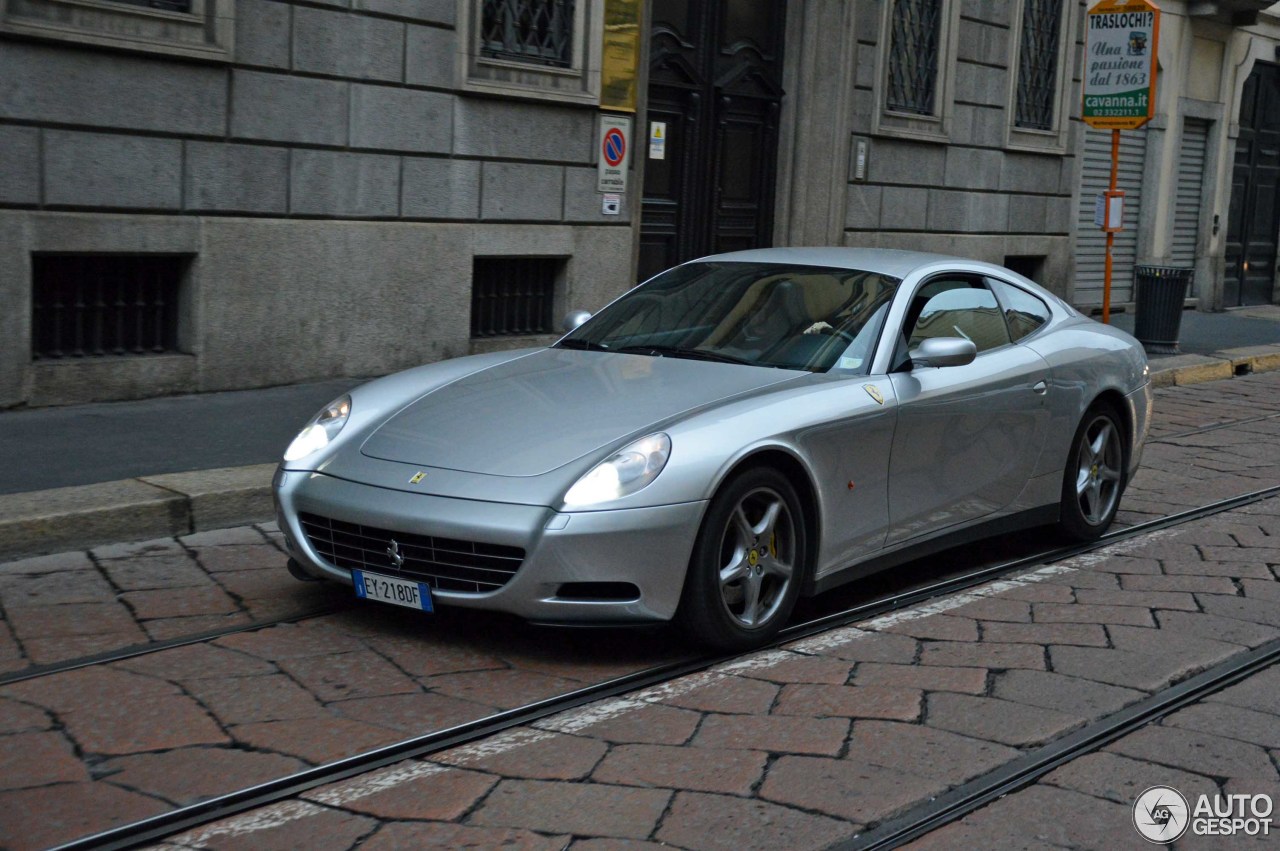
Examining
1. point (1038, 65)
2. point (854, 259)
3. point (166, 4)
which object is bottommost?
point (854, 259)

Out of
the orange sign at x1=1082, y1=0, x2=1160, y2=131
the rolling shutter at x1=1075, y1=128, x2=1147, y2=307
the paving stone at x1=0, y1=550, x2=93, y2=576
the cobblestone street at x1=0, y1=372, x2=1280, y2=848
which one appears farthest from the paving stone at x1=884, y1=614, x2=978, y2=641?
the rolling shutter at x1=1075, y1=128, x2=1147, y2=307

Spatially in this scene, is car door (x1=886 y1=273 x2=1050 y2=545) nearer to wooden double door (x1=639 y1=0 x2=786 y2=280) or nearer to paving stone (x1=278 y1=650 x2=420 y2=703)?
paving stone (x1=278 y1=650 x2=420 y2=703)

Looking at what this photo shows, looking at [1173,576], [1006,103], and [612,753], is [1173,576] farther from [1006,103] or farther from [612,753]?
[1006,103]

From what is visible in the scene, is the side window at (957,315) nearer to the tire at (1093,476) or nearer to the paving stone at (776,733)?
the tire at (1093,476)

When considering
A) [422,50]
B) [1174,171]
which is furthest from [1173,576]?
[1174,171]

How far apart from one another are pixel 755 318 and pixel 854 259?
661mm

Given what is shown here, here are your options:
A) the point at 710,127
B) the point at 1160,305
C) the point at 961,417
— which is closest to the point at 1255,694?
the point at 961,417

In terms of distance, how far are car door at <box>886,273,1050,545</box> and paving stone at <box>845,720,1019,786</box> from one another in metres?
1.43

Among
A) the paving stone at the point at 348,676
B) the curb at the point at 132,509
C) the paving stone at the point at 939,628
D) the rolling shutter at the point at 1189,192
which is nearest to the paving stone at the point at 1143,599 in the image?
the paving stone at the point at 939,628

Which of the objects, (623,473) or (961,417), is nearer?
(623,473)

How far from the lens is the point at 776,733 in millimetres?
4312

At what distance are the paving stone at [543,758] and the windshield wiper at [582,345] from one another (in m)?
2.25

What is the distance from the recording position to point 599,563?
468 centimetres

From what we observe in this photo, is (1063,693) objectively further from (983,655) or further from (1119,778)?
(1119,778)
